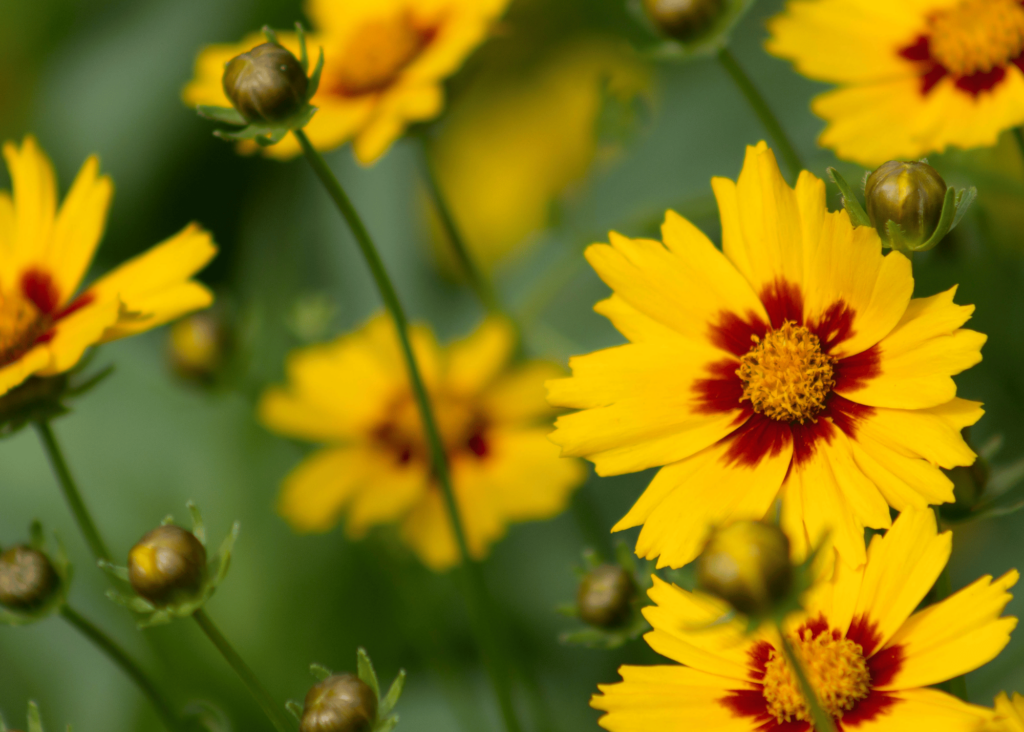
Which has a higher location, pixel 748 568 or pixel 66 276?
pixel 66 276

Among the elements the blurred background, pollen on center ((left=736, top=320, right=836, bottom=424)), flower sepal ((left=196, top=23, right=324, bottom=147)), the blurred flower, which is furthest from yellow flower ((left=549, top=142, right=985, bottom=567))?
the blurred flower

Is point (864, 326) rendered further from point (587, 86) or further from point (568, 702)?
point (587, 86)

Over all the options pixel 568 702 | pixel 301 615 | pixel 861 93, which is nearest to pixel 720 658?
pixel 861 93

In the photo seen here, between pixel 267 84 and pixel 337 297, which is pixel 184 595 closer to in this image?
pixel 267 84

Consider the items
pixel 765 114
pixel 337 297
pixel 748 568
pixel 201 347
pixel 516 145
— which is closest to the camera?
pixel 748 568

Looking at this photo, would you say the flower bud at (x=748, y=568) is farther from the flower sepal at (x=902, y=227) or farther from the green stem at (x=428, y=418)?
the green stem at (x=428, y=418)

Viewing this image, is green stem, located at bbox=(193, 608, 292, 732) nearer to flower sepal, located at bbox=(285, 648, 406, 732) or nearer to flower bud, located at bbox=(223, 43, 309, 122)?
flower sepal, located at bbox=(285, 648, 406, 732)

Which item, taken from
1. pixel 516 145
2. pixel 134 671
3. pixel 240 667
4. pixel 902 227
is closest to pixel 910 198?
pixel 902 227

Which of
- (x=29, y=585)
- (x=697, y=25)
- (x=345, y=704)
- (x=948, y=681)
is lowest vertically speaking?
(x=948, y=681)
